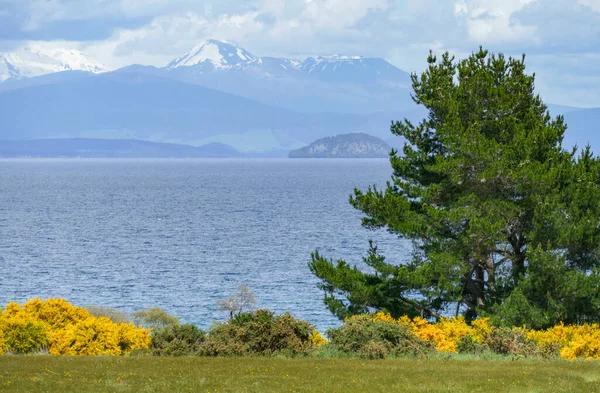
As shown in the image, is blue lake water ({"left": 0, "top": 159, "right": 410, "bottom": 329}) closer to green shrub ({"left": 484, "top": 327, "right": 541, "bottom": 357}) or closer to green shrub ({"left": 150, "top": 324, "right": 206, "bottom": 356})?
green shrub ({"left": 150, "top": 324, "right": 206, "bottom": 356})

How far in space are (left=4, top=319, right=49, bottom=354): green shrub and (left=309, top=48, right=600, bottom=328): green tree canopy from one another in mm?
11494

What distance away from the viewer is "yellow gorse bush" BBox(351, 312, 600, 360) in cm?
2336

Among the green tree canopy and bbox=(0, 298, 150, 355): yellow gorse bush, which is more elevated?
the green tree canopy

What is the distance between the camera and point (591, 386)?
1717 cm

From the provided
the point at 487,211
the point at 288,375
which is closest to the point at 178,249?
the point at 487,211

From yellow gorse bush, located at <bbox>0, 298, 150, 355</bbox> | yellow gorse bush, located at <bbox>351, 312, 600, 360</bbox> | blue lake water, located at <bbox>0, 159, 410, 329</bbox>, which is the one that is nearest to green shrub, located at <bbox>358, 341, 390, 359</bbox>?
yellow gorse bush, located at <bbox>351, 312, 600, 360</bbox>

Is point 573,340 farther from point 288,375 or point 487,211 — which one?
point 288,375

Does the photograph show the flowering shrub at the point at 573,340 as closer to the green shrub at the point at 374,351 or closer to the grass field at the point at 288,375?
the grass field at the point at 288,375

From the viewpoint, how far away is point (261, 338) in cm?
2327

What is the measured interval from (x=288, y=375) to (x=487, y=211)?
14.1m

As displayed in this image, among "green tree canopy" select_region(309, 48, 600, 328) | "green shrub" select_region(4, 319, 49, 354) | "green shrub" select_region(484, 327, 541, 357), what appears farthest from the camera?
"green tree canopy" select_region(309, 48, 600, 328)

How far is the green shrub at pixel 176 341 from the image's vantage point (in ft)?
76.7

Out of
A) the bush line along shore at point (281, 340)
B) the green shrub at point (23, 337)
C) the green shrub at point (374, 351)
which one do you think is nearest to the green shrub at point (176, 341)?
the bush line along shore at point (281, 340)

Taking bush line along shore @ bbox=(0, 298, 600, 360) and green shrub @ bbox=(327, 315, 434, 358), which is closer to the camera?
green shrub @ bbox=(327, 315, 434, 358)
